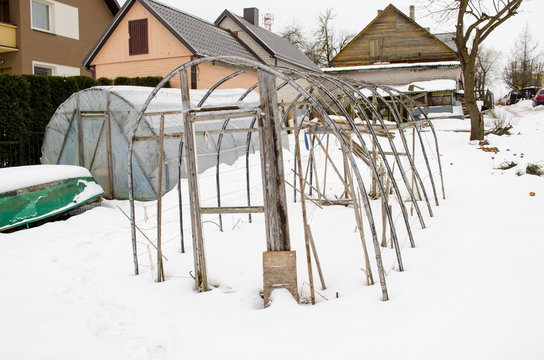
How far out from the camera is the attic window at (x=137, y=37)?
18375mm

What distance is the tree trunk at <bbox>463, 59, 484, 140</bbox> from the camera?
15938 millimetres

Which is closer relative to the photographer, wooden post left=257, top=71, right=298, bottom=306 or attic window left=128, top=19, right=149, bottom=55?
wooden post left=257, top=71, right=298, bottom=306

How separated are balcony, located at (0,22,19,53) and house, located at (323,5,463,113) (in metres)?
19.9

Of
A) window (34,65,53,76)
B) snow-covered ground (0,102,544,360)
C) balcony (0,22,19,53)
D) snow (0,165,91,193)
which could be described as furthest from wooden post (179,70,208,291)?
window (34,65,53,76)

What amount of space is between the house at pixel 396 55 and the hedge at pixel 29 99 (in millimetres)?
21638

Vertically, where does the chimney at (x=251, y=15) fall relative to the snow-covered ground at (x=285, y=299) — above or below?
above

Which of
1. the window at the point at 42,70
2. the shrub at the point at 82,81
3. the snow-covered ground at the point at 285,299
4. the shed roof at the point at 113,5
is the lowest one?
the snow-covered ground at the point at 285,299

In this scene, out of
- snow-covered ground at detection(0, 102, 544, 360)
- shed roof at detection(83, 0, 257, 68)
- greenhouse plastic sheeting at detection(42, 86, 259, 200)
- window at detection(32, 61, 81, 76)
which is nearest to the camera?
snow-covered ground at detection(0, 102, 544, 360)

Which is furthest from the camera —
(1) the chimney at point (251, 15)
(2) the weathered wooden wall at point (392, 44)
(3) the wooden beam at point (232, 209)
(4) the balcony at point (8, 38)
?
(2) the weathered wooden wall at point (392, 44)

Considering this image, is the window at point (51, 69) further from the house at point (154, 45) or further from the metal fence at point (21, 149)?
the metal fence at point (21, 149)

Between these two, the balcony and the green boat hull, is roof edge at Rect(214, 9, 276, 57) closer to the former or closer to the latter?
the balcony

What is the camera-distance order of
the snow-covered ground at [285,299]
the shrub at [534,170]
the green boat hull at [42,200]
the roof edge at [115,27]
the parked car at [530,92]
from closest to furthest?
the snow-covered ground at [285,299]
the green boat hull at [42,200]
the shrub at [534,170]
the roof edge at [115,27]
the parked car at [530,92]

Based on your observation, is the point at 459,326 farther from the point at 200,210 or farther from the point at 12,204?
the point at 12,204

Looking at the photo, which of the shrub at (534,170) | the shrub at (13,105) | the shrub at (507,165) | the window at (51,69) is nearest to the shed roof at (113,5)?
the window at (51,69)
